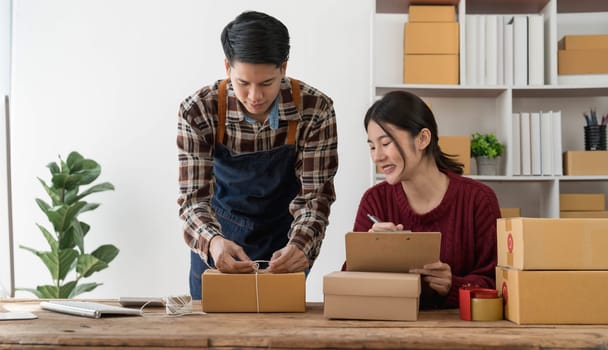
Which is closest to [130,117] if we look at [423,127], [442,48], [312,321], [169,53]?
[169,53]

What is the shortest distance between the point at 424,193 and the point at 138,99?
2101 mm

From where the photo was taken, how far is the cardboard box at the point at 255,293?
1646 mm

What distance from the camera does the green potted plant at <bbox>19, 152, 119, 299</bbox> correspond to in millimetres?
3455

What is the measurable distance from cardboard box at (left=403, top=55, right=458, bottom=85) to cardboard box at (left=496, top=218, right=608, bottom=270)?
186cm

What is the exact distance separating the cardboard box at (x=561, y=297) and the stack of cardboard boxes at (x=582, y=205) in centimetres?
189

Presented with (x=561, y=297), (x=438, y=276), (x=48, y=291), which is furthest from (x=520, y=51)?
(x=48, y=291)

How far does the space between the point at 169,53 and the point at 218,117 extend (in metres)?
1.78

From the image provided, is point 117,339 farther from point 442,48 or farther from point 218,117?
point 442,48

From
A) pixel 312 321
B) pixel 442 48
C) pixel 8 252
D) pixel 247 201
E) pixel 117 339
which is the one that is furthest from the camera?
pixel 442 48

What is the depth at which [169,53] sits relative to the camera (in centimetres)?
376

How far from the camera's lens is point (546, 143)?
3.24 m

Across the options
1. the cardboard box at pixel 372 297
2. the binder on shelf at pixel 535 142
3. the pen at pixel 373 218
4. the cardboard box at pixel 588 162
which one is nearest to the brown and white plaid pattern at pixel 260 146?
the pen at pixel 373 218

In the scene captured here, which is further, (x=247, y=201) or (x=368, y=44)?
(x=368, y=44)

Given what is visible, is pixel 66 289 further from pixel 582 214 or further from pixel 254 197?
pixel 582 214
